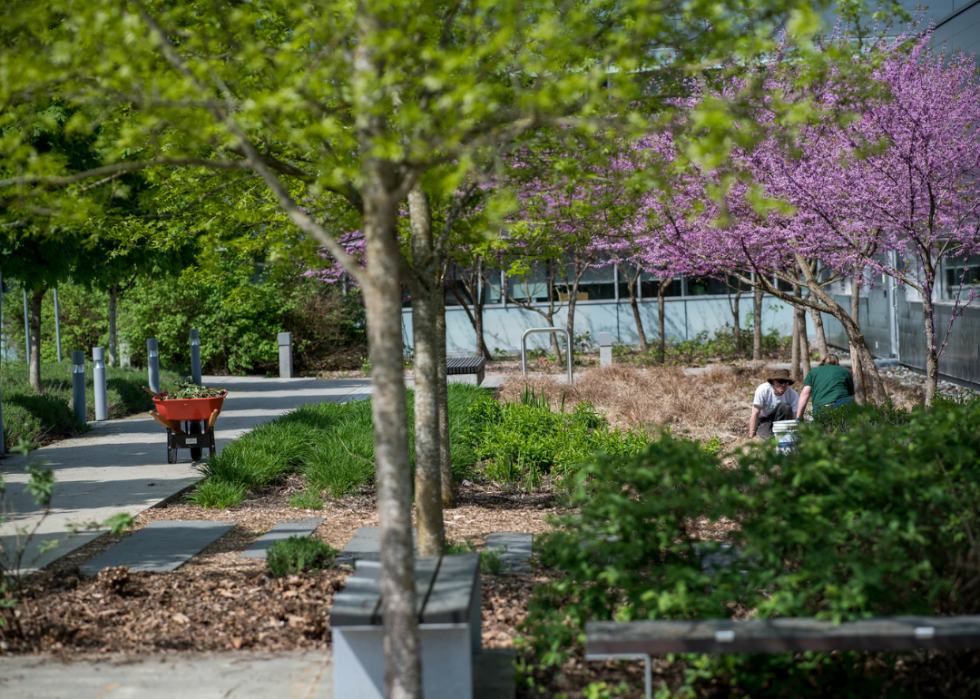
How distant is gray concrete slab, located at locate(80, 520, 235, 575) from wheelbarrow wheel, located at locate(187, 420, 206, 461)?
258cm

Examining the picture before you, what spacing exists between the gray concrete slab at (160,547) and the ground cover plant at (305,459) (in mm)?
774

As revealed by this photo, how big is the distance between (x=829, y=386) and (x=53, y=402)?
925 cm

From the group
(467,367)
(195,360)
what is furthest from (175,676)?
(195,360)

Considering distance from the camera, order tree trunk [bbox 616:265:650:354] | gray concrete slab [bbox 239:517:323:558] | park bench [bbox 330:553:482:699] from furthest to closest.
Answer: tree trunk [bbox 616:265:650:354] → gray concrete slab [bbox 239:517:323:558] → park bench [bbox 330:553:482:699]

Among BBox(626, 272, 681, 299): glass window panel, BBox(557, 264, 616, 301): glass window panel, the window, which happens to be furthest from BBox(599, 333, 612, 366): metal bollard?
the window

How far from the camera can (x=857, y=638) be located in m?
2.99

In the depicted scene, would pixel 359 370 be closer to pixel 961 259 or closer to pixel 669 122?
pixel 961 259

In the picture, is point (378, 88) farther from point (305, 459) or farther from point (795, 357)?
point (795, 357)

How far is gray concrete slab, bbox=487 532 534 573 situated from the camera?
17.8 feet

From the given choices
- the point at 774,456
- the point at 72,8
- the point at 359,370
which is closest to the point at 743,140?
the point at 774,456

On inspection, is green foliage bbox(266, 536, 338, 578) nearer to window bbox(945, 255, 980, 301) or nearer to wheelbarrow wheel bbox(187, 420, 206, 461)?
wheelbarrow wheel bbox(187, 420, 206, 461)

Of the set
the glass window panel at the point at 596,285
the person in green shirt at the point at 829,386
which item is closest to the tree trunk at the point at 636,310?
the glass window panel at the point at 596,285

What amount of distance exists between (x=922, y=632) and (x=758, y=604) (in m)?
0.55

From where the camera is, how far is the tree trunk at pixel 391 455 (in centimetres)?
294
